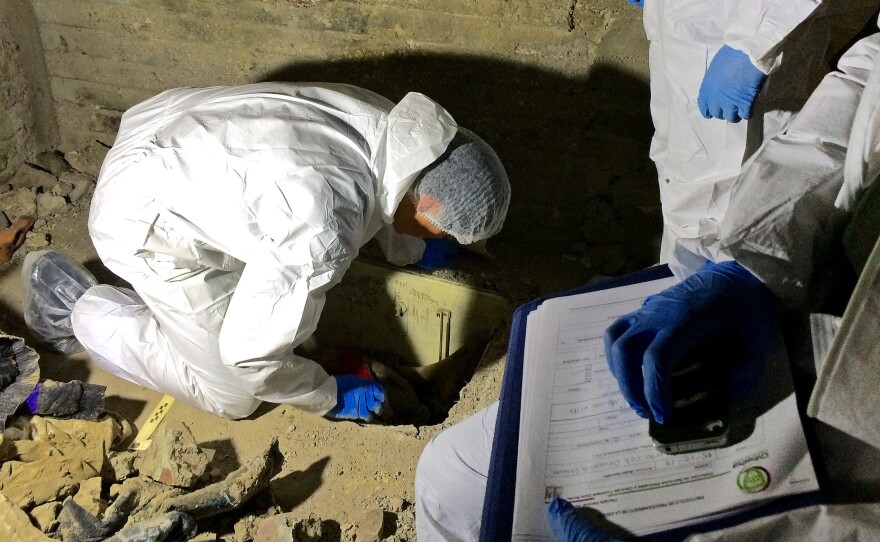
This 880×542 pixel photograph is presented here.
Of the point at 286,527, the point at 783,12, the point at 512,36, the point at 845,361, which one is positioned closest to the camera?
the point at 845,361

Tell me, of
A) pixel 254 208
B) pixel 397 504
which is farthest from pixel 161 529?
pixel 254 208

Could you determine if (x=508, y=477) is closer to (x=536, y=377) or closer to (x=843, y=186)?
(x=536, y=377)

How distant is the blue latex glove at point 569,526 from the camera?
0.75 metres

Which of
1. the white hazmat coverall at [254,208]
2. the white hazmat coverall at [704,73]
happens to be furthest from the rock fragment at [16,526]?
the white hazmat coverall at [704,73]

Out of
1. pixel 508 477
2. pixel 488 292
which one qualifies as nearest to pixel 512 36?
pixel 488 292

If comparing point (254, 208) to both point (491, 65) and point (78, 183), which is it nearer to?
point (491, 65)

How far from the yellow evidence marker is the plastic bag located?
450 mm

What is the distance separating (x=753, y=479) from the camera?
2.54ft

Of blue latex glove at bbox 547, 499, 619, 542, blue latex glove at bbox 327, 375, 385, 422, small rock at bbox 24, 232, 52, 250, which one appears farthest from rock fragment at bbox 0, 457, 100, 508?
blue latex glove at bbox 547, 499, 619, 542

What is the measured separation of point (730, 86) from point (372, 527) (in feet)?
4.16

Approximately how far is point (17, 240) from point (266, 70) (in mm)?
1243

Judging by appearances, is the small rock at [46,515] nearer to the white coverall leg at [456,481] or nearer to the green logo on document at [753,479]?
the white coverall leg at [456,481]

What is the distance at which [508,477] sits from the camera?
836 mm

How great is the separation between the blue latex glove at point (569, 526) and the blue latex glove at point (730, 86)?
2.66 ft
